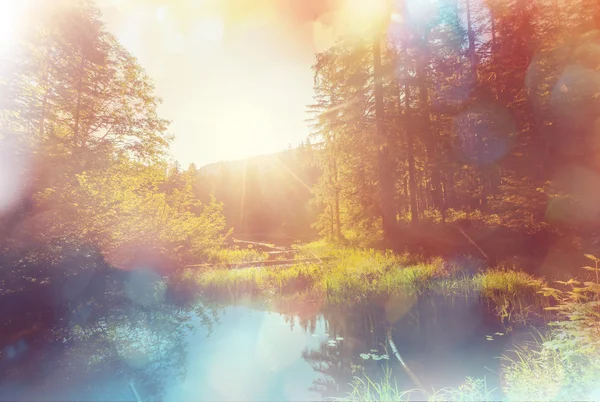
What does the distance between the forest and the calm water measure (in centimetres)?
6

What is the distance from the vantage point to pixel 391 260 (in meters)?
11.6

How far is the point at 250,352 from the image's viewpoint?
6488 millimetres

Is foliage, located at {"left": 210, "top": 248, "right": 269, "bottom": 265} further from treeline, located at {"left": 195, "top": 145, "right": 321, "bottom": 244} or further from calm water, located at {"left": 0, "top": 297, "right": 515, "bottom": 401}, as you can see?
treeline, located at {"left": 195, "top": 145, "right": 321, "bottom": 244}

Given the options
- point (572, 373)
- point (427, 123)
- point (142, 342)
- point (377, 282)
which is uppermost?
point (427, 123)

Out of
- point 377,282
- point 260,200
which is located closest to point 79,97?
point 377,282

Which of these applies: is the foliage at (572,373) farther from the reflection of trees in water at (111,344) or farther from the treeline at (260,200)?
the treeline at (260,200)

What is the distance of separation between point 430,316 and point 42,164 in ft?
42.1

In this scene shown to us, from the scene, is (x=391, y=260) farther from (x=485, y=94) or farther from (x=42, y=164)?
(x=42, y=164)

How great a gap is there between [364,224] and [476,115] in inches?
339

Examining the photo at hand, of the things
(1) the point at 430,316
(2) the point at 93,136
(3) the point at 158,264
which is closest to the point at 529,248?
(1) the point at 430,316

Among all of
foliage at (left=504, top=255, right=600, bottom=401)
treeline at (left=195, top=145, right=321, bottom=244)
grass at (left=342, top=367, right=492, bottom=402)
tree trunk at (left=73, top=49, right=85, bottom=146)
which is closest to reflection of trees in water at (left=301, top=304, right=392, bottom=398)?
grass at (left=342, top=367, right=492, bottom=402)

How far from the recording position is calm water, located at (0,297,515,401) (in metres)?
5.14

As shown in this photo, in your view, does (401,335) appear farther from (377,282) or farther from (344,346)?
(377,282)

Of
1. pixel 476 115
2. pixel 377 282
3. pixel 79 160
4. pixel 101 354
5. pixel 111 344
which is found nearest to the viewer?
pixel 101 354
